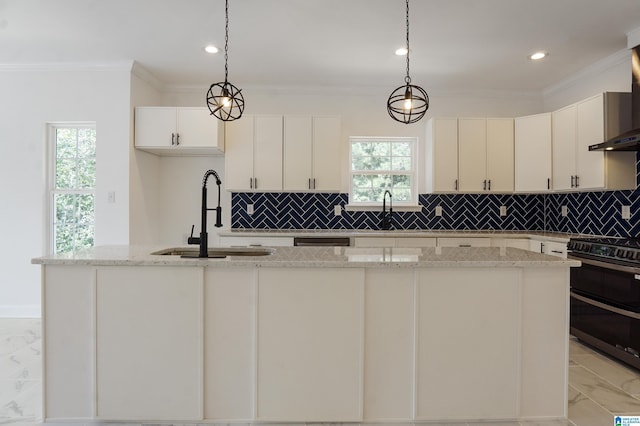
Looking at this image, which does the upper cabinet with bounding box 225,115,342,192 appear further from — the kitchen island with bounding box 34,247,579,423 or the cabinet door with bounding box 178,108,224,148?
the kitchen island with bounding box 34,247,579,423

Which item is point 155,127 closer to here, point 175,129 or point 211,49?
point 175,129

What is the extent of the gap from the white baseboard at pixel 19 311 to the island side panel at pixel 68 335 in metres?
2.56

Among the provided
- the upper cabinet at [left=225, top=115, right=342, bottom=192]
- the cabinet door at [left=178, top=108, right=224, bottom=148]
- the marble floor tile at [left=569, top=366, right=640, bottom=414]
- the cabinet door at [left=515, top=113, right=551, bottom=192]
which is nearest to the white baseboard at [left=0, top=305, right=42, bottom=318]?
the cabinet door at [left=178, top=108, right=224, bottom=148]

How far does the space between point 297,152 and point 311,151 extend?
0.54 feet

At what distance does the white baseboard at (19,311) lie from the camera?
3.96 m

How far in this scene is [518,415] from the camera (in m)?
2.03

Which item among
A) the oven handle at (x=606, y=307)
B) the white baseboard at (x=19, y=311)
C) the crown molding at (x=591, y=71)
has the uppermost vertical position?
the crown molding at (x=591, y=71)

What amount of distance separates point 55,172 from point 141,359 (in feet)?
10.2

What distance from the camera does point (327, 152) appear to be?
4.23 metres

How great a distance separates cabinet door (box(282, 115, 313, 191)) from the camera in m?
4.21

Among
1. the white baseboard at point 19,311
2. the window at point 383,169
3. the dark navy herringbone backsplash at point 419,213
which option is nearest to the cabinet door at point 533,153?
the dark navy herringbone backsplash at point 419,213

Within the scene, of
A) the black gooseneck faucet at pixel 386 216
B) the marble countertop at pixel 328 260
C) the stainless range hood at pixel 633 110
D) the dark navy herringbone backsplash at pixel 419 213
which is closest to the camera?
the marble countertop at pixel 328 260

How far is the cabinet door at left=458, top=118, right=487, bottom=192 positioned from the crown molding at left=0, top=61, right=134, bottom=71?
3.78 m

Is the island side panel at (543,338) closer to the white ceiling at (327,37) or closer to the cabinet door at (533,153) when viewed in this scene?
the white ceiling at (327,37)
